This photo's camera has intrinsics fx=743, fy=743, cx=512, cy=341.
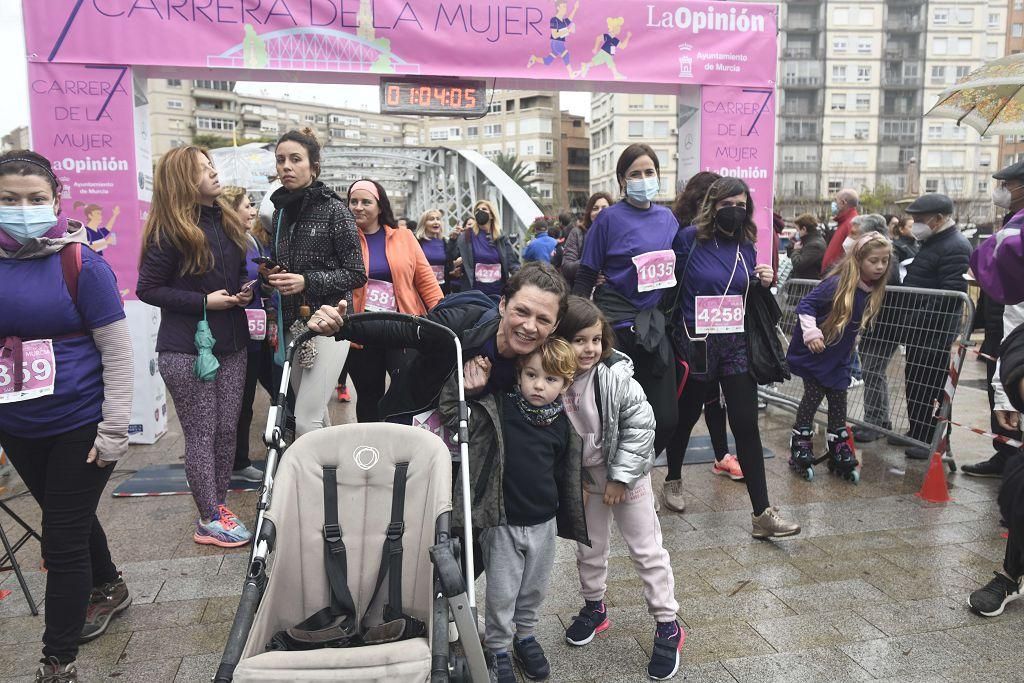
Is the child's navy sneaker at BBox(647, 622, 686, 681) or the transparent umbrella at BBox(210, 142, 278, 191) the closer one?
the child's navy sneaker at BBox(647, 622, 686, 681)

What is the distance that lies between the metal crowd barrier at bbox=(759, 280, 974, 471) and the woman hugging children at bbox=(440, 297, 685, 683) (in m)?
3.04

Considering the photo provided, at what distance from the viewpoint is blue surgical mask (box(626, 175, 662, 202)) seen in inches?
160

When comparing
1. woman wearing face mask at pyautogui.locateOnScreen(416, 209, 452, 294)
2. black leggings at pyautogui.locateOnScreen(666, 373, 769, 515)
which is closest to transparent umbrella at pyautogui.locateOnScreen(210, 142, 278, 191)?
woman wearing face mask at pyautogui.locateOnScreen(416, 209, 452, 294)

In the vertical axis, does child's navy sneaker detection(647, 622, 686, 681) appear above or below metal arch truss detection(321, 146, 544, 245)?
below

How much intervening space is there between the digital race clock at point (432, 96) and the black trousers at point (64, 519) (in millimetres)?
4808

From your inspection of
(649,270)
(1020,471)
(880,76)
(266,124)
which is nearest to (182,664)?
(649,270)

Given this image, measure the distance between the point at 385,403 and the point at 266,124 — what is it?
117 m

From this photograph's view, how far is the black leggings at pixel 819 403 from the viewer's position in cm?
527

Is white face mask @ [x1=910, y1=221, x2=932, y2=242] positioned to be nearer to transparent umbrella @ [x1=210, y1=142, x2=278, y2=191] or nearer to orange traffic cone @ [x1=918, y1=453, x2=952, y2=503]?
orange traffic cone @ [x1=918, y1=453, x2=952, y2=503]

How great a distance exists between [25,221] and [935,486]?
5130 millimetres

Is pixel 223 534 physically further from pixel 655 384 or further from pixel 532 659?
pixel 655 384

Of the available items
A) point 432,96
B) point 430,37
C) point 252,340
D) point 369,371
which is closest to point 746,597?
point 369,371

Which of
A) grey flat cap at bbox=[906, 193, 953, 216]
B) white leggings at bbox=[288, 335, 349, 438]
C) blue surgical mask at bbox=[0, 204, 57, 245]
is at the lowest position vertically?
white leggings at bbox=[288, 335, 349, 438]

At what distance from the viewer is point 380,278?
14.5 ft
